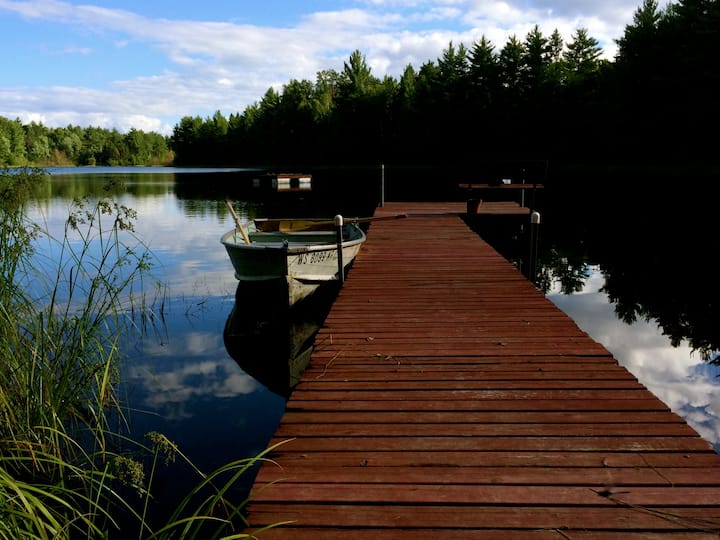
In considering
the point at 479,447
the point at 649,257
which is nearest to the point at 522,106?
the point at 649,257

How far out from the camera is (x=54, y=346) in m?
3.82

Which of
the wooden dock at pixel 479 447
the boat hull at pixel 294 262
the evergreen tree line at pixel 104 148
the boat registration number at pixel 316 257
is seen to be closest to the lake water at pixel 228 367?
the boat hull at pixel 294 262

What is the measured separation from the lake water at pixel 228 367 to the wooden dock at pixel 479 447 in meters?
1.52

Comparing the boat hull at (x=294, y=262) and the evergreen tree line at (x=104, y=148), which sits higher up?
the evergreen tree line at (x=104, y=148)

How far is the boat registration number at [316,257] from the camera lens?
8.30 m

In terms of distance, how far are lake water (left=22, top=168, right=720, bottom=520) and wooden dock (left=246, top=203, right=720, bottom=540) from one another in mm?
1523

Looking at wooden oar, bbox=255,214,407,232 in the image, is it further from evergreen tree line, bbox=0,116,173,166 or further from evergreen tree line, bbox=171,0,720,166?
evergreen tree line, bbox=0,116,173,166

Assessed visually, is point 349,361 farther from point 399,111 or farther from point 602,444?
point 399,111

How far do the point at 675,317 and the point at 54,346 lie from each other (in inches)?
366

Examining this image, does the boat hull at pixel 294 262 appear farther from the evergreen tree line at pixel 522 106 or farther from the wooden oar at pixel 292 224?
the evergreen tree line at pixel 522 106

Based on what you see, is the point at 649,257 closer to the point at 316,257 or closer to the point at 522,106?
the point at 316,257

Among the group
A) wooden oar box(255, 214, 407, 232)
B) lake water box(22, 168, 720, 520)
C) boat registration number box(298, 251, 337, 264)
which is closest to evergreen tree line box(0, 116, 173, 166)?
wooden oar box(255, 214, 407, 232)

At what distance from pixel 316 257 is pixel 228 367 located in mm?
2316

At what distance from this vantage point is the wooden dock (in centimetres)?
235
